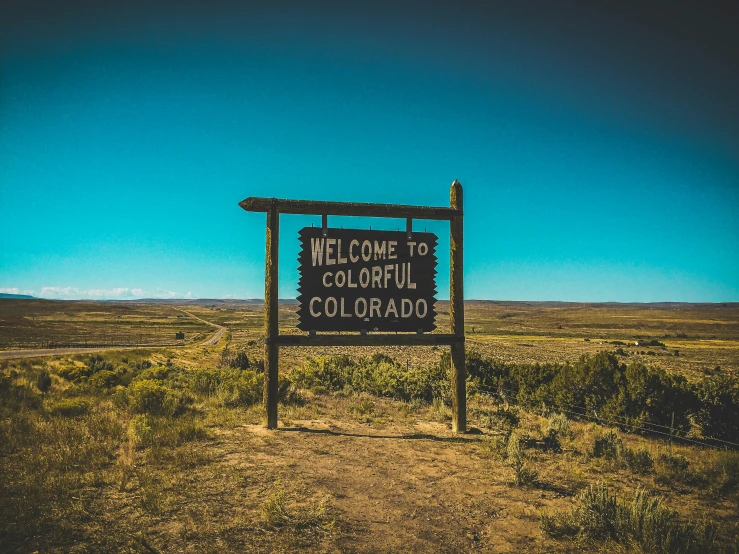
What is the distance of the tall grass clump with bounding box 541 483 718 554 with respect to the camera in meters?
3.96

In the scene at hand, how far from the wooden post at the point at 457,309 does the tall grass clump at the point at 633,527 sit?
11.5 feet

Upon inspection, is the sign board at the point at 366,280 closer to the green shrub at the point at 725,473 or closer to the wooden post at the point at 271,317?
the wooden post at the point at 271,317

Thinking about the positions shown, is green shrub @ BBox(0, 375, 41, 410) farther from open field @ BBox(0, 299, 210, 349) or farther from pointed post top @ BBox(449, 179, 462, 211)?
open field @ BBox(0, 299, 210, 349)

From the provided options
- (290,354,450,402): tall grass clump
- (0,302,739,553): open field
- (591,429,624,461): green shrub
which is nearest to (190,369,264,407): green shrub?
(0,302,739,553): open field

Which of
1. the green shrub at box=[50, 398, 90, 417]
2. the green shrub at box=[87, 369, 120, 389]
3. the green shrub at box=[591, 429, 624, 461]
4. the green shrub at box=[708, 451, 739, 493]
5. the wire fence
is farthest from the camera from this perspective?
the green shrub at box=[87, 369, 120, 389]

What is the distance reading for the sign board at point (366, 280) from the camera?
7812 millimetres

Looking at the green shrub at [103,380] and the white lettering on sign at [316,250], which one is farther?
the green shrub at [103,380]

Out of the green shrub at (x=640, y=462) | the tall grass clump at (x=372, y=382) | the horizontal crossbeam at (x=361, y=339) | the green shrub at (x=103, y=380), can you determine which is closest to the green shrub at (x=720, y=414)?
the green shrub at (x=640, y=462)

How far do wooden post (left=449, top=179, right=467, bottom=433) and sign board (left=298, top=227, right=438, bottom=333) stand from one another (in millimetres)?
402

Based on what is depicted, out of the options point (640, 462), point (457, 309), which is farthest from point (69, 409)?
point (640, 462)

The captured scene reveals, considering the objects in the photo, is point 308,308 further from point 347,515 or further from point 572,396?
point 572,396

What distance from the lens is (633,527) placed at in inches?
166

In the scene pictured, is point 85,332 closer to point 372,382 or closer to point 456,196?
point 372,382

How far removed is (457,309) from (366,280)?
1932mm
